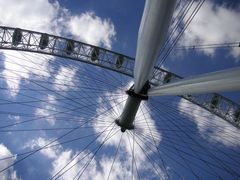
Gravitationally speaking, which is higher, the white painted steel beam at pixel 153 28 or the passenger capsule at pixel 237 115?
the white painted steel beam at pixel 153 28

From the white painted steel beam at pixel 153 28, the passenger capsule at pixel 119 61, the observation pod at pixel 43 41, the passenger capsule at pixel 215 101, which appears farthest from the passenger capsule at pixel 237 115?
the white painted steel beam at pixel 153 28

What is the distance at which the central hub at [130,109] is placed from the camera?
1785 cm

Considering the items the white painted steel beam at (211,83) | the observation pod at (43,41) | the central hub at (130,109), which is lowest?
the central hub at (130,109)

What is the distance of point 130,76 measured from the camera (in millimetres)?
31578

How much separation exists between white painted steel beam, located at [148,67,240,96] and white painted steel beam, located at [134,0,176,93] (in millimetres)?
1074

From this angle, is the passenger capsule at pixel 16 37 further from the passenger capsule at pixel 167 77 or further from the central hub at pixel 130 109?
the central hub at pixel 130 109

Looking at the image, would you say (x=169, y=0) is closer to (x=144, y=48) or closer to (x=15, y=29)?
(x=144, y=48)

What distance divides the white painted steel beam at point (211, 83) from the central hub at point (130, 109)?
7.93 metres

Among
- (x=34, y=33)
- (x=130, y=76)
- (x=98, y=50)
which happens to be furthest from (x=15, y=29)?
(x=130, y=76)

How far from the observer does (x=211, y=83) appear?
677 centimetres

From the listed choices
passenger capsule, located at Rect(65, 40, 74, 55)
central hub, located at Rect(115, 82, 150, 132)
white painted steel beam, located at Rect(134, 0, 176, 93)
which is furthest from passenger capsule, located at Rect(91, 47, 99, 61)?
white painted steel beam, located at Rect(134, 0, 176, 93)

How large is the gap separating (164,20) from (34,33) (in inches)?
935

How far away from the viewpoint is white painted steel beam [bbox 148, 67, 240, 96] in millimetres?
5832

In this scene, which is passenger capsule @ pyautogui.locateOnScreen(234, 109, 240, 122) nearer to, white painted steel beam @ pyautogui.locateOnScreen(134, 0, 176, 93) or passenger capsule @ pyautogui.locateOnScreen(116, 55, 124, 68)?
passenger capsule @ pyautogui.locateOnScreen(116, 55, 124, 68)
